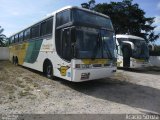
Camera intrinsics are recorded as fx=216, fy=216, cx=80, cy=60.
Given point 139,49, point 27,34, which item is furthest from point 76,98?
point 139,49

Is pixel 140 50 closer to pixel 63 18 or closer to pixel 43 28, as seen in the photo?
pixel 43 28

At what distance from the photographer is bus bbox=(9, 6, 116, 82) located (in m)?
8.52

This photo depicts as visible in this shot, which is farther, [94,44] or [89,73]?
[94,44]

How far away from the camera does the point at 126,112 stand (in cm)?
635

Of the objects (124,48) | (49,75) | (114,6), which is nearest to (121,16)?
(114,6)

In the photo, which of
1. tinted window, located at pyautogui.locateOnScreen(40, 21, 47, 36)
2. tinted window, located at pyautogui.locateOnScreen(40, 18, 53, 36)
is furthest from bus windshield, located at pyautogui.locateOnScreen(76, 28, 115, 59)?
tinted window, located at pyautogui.locateOnScreen(40, 21, 47, 36)

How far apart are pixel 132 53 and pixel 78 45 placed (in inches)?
376

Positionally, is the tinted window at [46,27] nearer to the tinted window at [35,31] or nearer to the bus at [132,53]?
the tinted window at [35,31]

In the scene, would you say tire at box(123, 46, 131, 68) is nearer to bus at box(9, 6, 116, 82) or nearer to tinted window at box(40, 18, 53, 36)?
bus at box(9, 6, 116, 82)

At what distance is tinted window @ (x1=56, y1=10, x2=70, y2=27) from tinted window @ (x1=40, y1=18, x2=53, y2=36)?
2.71ft

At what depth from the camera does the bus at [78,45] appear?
335 inches

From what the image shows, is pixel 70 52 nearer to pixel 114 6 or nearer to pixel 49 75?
pixel 49 75

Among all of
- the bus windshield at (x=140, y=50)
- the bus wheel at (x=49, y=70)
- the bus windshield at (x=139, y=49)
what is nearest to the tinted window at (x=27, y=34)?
the bus wheel at (x=49, y=70)

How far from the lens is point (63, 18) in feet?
31.4
